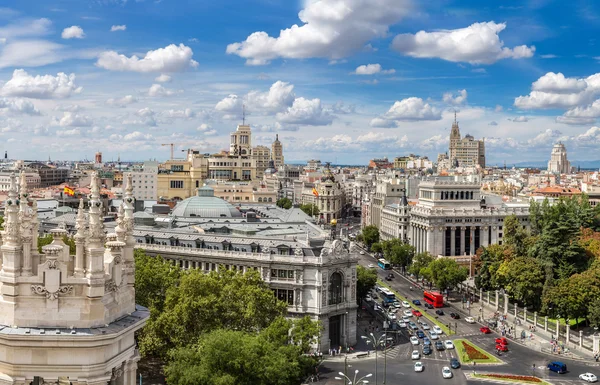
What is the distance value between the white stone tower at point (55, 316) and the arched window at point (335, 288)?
2508 inches

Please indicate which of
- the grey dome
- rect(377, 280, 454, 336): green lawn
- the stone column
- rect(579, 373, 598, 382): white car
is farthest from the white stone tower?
the stone column

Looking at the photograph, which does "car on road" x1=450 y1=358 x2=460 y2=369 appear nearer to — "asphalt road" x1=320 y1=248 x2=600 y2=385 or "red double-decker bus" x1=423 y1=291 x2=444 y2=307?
"asphalt road" x1=320 y1=248 x2=600 y2=385

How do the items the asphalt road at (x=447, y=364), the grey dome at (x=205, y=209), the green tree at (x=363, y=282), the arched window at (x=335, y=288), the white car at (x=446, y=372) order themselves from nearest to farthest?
the asphalt road at (x=447, y=364) < the white car at (x=446, y=372) < the arched window at (x=335, y=288) < the green tree at (x=363, y=282) < the grey dome at (x=205, y=209)

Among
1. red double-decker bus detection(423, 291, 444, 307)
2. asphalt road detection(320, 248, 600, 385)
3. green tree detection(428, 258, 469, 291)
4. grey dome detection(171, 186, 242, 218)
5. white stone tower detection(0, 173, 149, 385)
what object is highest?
white stone tower detection(0, 173, 149, 385)

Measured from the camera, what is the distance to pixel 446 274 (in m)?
113

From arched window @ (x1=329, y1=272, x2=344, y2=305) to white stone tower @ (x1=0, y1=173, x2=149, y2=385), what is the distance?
63.7 metres

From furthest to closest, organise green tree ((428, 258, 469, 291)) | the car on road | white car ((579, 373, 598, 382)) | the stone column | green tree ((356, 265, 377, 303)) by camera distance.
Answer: the stone column, green tree ((428, 258, 469, 291)), green tree ((356, 265, 377, 303)), the car on road, white car ((579, 373, 598, 382))

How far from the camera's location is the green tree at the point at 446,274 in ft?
371

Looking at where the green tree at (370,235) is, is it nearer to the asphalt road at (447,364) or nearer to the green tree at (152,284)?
the asphalt road at (447,364)

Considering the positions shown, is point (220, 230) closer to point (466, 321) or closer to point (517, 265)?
point (466, 321)

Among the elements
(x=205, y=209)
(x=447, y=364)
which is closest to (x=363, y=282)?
(x=447, y=364)

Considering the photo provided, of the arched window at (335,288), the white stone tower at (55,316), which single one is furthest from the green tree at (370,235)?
the white stone tower at (55,316)

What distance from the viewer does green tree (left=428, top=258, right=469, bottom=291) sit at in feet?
371

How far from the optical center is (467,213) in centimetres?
14312
